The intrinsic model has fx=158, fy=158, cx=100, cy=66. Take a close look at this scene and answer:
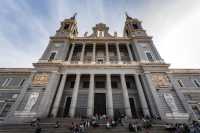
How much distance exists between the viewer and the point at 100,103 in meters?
→ 28.2

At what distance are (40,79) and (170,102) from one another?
21.8m

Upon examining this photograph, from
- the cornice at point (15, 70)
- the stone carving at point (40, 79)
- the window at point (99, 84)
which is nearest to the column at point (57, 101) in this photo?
the stone carving at point (40, 79)

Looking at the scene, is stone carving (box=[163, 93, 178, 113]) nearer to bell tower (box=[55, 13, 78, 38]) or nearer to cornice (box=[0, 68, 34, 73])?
bell tower (box=[55, 13, 78, 38])

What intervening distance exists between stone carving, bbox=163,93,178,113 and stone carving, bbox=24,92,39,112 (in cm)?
2040

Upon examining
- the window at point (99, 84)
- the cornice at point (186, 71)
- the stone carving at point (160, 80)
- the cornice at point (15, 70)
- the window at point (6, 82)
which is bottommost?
the stone carving at point (160, 80)

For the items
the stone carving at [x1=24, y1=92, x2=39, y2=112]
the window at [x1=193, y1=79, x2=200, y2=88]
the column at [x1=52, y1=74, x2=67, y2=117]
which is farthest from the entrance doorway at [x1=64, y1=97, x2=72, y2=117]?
the window at [x1=193, y1=79, x2=200, y2=88]

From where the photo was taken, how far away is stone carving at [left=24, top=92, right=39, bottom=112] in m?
23.4

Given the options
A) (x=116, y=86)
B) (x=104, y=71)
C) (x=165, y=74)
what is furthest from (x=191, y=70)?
(x=104, y=71)

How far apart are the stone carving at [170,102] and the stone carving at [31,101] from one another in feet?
66.9

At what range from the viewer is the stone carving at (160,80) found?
87.6ft

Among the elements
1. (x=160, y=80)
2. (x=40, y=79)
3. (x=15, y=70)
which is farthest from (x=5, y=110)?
(x=160, y=80)

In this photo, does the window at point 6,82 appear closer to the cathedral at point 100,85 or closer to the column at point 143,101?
the cathedral at point 100,85

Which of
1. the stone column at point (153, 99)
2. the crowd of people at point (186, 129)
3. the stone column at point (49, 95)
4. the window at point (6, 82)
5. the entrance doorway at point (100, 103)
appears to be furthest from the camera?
the window at point (6, 82)

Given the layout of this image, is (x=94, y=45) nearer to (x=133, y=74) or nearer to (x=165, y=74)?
(x=133, y=74)
